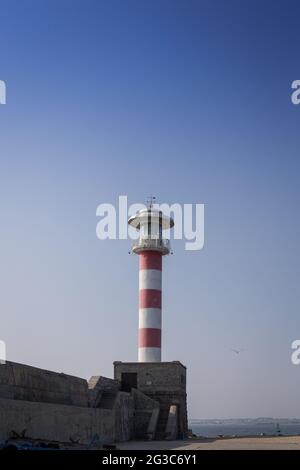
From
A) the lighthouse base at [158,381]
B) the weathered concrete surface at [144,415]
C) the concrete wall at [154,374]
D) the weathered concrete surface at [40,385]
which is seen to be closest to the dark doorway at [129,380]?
the lighthouse base at [158,381]

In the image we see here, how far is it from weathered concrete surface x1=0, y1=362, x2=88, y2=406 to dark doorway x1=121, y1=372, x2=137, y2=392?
7857 mm

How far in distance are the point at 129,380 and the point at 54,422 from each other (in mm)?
14143

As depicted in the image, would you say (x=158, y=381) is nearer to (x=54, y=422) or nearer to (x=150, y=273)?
(x=150, y=273)

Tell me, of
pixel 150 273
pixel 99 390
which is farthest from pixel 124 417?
pixel 150 273

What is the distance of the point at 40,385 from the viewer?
69.2ft

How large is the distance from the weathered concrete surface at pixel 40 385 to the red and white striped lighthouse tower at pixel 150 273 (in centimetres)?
1044

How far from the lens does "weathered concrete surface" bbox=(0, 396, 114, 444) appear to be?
16797mm

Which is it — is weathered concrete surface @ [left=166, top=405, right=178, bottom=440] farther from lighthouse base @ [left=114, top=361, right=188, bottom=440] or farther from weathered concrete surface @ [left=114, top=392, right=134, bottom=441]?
weathered concrete surface @ [left=114, top=392, right=134, bottom=441]

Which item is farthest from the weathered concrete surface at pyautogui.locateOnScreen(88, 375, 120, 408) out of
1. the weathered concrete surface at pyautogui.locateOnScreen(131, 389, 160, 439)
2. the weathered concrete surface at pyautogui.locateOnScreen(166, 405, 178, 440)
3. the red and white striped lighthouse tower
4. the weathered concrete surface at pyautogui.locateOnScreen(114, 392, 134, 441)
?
the red and white striped lighthouse tower

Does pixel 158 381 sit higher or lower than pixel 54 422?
higher

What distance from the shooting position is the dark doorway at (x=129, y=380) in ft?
109
